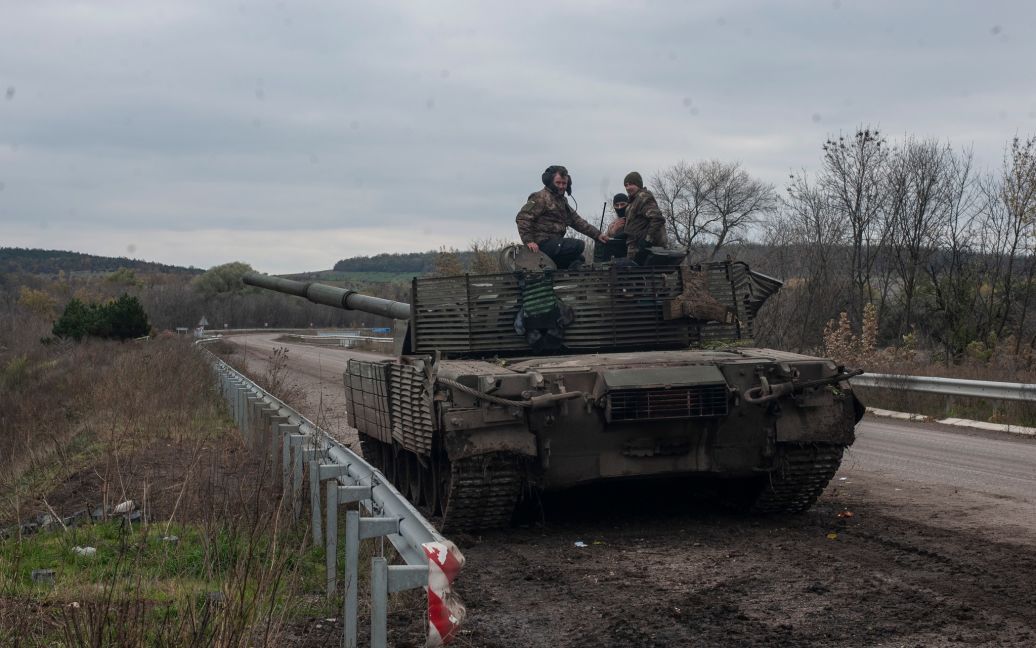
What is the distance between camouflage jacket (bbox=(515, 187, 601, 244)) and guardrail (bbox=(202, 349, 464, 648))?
2.61m

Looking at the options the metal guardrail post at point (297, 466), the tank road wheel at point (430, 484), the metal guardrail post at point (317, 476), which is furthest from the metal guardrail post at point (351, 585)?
the tank road wheel at point (430, 484)

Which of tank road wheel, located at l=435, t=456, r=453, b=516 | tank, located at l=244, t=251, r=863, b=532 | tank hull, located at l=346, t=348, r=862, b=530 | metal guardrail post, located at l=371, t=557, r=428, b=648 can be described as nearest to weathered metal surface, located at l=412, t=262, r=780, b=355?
tank, located at l=244, t=251, r=863, b=532

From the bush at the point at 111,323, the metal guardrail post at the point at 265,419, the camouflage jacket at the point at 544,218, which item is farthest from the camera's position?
the bush at the point at 111,323

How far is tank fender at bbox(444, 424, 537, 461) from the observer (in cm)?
806

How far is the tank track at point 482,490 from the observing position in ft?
26.7

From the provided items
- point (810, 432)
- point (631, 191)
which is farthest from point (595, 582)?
point (631, 191)

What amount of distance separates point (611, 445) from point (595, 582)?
1.61 meters

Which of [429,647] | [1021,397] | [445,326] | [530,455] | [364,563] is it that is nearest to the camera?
[429,647]

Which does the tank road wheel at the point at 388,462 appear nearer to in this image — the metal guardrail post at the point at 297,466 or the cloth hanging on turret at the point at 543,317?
the cloth hanging on turret at the point at 543,317

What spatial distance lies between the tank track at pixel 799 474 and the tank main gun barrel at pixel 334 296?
3769 mm

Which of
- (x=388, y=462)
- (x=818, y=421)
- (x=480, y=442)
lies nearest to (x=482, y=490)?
(x=480, y=442)

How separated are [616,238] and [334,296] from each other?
147 inches

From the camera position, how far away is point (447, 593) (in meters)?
4.46

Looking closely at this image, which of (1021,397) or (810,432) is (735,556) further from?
(1021,397)
